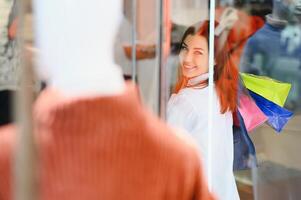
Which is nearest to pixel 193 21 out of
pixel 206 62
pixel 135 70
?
pixel 206 62

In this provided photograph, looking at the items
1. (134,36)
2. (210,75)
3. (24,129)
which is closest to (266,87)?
(210,75)

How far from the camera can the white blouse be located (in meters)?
1.97

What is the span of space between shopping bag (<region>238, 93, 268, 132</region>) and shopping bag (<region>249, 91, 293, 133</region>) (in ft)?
0.05

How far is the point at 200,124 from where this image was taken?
198cm

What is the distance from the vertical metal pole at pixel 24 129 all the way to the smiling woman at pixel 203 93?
1.39m

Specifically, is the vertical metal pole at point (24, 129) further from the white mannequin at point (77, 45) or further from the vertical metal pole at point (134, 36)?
the vertical metal pole at point (134, 36)

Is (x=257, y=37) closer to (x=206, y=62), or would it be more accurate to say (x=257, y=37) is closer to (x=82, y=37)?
(x=206, y=62)

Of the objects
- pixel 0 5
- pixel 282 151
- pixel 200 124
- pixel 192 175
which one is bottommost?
pixel 282 151

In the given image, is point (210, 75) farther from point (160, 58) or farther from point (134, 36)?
point (134, 36)

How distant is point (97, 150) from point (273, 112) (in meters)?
1.53

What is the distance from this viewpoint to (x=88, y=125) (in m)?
0.64

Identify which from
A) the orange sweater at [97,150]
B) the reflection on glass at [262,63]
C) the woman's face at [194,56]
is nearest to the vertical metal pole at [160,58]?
the reflection on glass at [262,63]

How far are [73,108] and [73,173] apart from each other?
82 mm

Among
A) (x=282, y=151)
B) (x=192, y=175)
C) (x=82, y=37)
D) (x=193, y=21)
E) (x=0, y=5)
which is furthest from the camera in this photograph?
(x=282, y=151)
